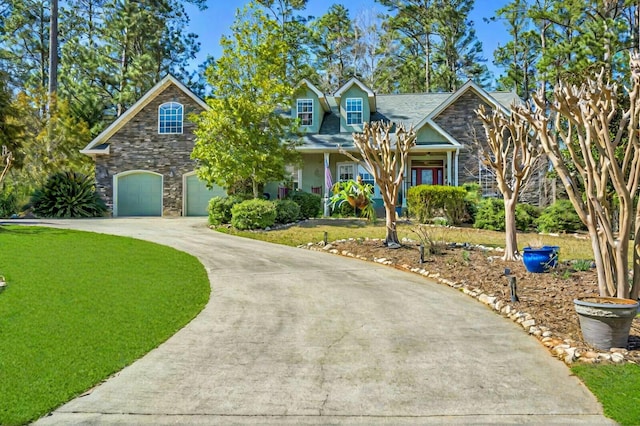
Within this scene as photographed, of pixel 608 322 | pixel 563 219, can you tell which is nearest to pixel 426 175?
pixel 563 219

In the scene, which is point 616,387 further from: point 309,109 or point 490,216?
point 309,109

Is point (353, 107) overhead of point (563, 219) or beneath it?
overhead

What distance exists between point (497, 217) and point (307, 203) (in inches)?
280

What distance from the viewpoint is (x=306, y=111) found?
74.5 feet

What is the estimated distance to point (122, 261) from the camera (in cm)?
994

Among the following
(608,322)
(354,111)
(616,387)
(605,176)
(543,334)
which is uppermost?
(354,111)

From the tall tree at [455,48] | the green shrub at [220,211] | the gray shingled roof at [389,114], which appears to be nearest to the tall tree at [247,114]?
the green shrub at [220,211]

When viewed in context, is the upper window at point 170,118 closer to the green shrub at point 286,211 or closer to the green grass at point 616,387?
the green shrub at point 286,211

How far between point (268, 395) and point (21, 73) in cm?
3809

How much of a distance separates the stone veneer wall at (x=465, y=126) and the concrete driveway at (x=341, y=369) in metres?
14.6

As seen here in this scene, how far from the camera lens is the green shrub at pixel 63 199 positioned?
21094 mm

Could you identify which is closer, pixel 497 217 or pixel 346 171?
pixel 497 217

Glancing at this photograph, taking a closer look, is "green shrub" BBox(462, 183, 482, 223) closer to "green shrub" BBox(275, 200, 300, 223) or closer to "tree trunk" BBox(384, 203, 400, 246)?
"green shrub" BBox(275, 200, 300, 223)

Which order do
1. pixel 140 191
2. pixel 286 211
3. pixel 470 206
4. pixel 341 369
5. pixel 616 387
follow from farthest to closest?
Answer: pixel 140 191, pixel 470 206, pixel 286 211, pixel 341 369, pixel 616 387
